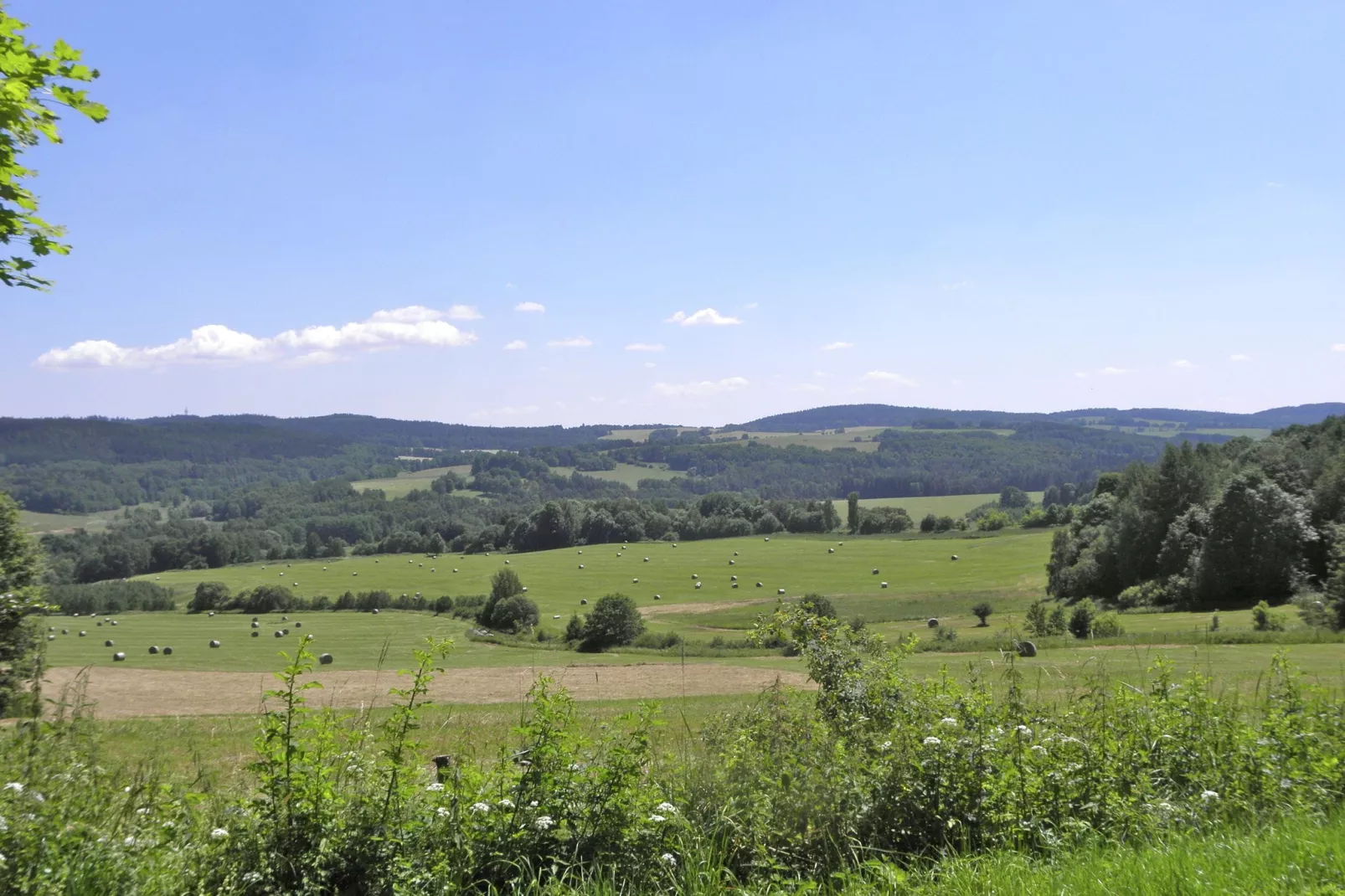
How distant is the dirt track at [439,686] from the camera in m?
24.5

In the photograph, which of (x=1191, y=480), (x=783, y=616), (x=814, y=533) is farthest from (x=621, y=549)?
(x=783, y=616)

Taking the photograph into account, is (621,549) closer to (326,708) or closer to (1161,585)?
(1161,585)

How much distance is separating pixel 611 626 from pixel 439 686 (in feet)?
60.5

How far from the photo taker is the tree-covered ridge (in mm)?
50969

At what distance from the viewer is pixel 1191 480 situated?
65.1m

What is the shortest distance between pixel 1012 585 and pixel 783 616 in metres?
72.4

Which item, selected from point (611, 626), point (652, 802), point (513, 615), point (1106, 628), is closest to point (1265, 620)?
point (1106, 628)

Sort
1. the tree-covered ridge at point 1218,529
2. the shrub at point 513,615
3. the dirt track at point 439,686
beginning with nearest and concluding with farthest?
1. the dirt track at point 439,686
2. the tree-covered ridge at point 1218,529
3. the shrub at point 513,615

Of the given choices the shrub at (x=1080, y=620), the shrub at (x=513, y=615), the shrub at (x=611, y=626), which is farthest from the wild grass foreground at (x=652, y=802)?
the shrub at (x=513, y=615)

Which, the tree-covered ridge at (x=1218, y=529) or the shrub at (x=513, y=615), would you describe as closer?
the tree-covered ridge at (x=1218, y=529)

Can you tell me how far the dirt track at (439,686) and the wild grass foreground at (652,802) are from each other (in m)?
16.1

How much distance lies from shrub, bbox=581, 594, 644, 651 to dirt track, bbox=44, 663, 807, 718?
1096 centimetres

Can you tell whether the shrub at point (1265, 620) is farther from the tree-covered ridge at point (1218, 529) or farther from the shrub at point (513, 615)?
the shrub at point (513, 615)

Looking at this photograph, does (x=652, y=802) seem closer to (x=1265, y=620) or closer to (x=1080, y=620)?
(x=1265, y=620)
